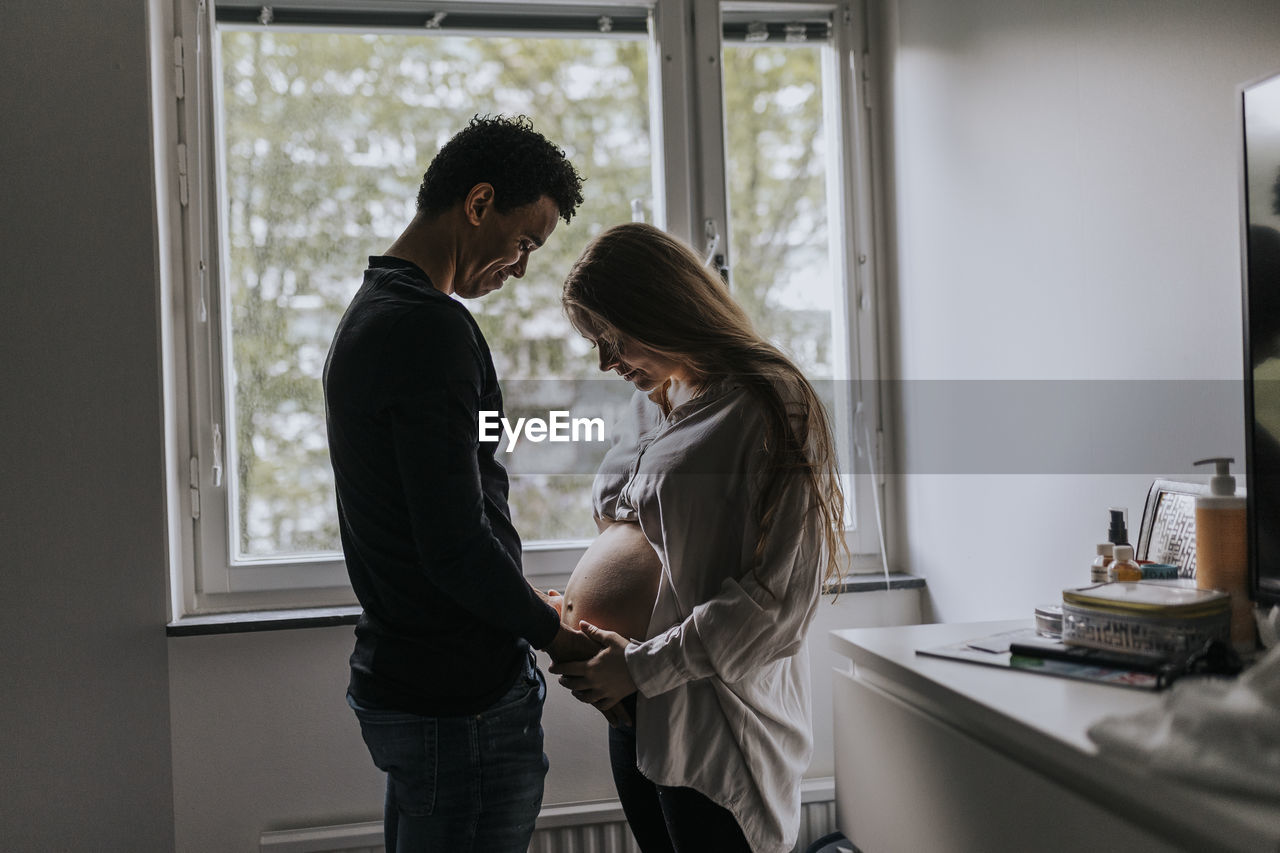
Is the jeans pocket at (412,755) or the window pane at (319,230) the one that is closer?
the jeans pocket at (412,755)

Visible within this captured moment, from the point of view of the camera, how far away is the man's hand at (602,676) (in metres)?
1.20

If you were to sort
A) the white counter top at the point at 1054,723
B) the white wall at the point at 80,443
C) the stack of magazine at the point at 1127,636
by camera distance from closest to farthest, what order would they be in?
the white counter top at the point at 1054,723 → the stack of magazine at the point at 1127,636 → the white wall at the point at 80,443

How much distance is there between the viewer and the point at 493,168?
1233 mm

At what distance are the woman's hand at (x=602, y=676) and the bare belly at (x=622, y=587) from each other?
55mm

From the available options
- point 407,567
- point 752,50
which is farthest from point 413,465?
point 752,50

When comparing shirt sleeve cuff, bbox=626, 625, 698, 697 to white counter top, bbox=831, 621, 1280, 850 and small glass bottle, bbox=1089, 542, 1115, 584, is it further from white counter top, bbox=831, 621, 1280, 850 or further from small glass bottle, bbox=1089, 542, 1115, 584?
small glass bottle, bbox=1089, 542, 1115, 584

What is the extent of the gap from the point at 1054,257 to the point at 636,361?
0.72 meters

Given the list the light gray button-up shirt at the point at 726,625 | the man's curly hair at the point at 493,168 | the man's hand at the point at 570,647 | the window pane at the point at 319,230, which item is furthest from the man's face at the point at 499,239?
the window pane at the point at 319,230

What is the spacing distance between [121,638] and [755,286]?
1409 millimetres

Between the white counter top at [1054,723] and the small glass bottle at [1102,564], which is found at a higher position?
the small glass bottle at [1102,564]

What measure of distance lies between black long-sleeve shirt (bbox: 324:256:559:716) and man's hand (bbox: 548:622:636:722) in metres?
0.07

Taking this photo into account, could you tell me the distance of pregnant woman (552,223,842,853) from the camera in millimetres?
1161

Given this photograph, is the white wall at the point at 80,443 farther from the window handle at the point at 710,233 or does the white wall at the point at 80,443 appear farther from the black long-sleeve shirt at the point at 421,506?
the window handle at the point at 710,233

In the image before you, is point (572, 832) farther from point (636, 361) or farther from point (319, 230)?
point (319, 230)
